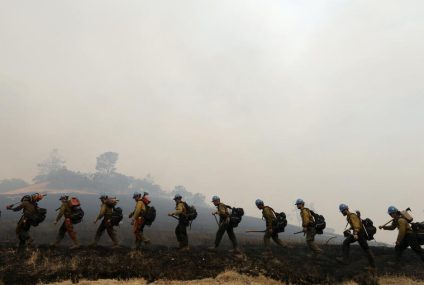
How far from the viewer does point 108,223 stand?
15445 millimetres

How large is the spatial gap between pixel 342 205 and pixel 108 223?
10028mm

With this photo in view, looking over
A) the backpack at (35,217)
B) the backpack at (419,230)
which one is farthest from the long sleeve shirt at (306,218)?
the backpack at (35,217)

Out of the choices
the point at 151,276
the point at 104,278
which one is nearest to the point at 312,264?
the point at 151,276

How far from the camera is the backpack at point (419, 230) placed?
1295cm

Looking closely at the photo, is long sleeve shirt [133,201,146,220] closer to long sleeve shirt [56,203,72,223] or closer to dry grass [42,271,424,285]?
long sleeve shirt [56,203,72,223]

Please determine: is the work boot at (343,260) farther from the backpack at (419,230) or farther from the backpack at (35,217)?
the backpack at (35,217)

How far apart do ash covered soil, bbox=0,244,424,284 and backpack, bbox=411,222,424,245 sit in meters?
1.12

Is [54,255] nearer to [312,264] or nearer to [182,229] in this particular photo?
[182,229]

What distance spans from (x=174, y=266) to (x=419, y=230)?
937 cm

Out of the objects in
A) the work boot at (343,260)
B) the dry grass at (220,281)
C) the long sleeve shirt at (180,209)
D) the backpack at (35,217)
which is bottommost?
the dry grass at (220,281)

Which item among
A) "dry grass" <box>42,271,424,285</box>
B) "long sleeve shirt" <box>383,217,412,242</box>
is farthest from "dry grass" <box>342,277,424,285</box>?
"long sleeve shirt" <box>383,217,412,242</box>

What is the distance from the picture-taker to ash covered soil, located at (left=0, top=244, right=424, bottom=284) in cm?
1206

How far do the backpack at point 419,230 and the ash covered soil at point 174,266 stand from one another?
1119 millimetres

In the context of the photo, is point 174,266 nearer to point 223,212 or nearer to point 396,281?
point 223,212
